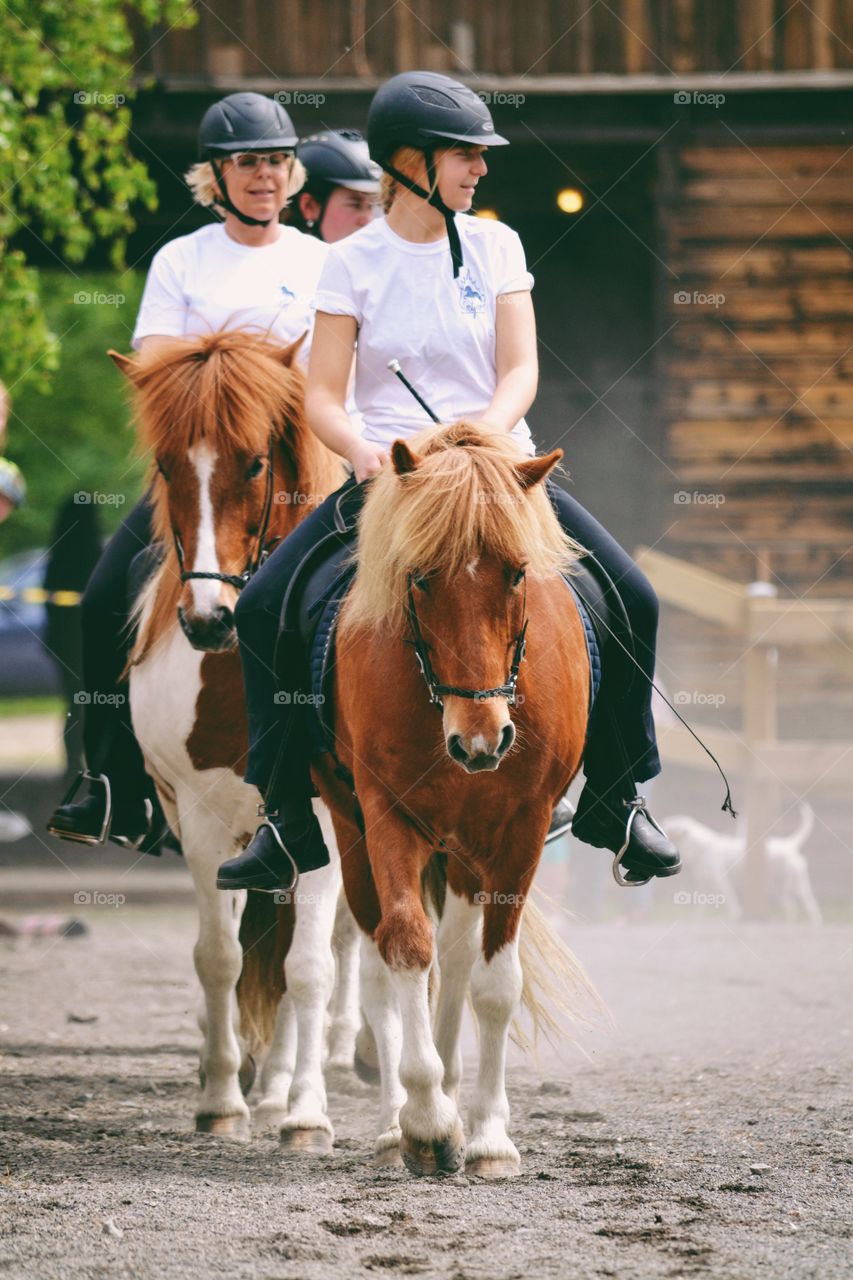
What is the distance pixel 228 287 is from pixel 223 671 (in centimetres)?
140

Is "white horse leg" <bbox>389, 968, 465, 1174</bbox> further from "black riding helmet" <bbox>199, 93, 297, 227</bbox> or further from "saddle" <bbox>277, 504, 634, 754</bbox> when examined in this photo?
"black riding helmet" <bbox>199, 93, 297, 227</bbox>

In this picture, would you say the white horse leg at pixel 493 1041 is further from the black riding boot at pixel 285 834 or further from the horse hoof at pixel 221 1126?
the horse hoof at pixel 221 1126

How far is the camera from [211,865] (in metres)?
5.86

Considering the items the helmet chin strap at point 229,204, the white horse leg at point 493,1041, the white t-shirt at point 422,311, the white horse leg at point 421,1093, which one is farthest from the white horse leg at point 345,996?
the helmet chin strap at point 229,204

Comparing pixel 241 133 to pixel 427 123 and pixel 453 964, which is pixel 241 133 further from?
pixel 453 964

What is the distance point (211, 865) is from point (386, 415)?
1.63 metres

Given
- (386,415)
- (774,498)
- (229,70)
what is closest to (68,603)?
(229,70)

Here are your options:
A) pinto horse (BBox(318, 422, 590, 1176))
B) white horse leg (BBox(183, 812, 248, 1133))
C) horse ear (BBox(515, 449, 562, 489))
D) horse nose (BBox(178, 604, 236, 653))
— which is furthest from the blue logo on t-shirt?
white horse leg (BBox(183, 812, 248, 1133))

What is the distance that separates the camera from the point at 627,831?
536cm

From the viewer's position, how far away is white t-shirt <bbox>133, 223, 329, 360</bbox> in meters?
6.24

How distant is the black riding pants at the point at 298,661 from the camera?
205 inches

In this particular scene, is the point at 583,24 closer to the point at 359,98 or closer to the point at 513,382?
the point at 359,98

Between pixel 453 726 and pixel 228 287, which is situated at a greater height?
pixel 228 287

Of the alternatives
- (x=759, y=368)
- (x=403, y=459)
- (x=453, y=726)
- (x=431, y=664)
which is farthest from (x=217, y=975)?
(x=759, y=368)
